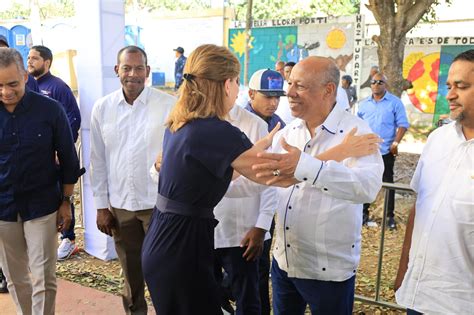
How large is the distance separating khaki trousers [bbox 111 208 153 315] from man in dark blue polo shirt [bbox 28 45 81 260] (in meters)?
1.42

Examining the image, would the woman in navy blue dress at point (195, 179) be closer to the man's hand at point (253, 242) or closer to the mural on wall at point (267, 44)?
the man's hand at point (253, 242)

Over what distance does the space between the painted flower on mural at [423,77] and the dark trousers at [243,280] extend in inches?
482

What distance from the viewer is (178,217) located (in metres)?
1.93

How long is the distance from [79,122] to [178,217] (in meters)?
3.09

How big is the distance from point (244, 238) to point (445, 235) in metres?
1.19

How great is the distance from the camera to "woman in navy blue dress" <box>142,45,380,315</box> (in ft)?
6.08

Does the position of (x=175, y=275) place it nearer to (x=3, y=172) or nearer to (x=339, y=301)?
(x=339, y=301)

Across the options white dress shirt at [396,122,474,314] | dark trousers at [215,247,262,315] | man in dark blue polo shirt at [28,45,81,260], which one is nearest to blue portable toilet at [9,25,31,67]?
man in dark blue polo shirt at [28,45,81,260]

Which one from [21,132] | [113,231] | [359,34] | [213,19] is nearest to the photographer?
[21,132]

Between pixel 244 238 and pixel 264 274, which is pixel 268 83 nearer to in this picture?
pixel 244 238

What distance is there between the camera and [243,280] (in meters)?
2.77

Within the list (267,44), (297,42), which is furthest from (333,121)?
(267,44)

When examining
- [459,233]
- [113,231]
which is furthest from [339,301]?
[113,231]

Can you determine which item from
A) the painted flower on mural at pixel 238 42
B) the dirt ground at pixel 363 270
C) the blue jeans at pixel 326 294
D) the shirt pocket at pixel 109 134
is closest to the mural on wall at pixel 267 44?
the painted flower on mural at pixel 238 42
